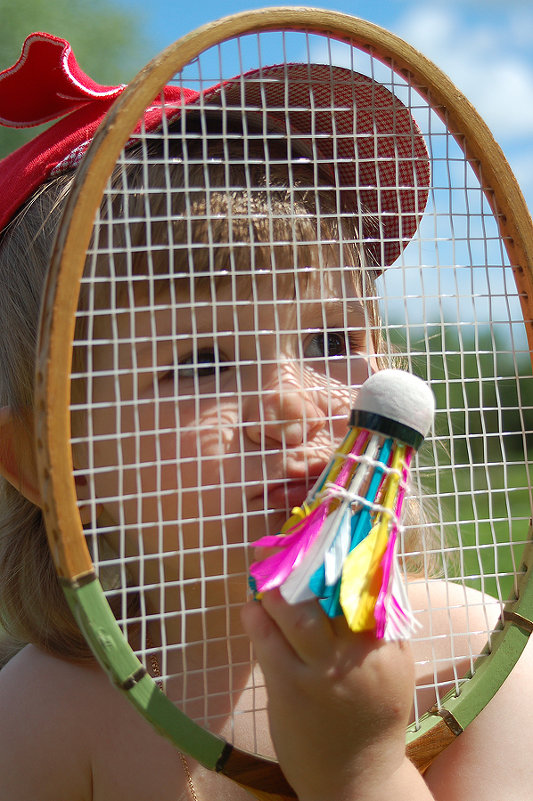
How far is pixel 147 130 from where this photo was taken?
1157mm

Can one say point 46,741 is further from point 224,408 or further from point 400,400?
point 400,400

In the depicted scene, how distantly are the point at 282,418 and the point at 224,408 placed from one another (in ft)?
0.26

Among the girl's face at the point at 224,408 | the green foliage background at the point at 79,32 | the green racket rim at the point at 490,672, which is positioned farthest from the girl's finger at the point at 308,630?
the green foliage background at the point at 79,32

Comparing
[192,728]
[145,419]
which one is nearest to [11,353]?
[145,419]

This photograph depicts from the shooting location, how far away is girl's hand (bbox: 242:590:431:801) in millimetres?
895

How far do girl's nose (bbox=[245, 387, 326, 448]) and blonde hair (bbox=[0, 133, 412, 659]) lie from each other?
19 centimetres

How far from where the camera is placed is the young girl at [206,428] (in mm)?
940

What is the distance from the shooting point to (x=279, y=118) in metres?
1.28

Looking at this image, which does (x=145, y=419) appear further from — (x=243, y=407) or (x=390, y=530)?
(x=390, y=530)

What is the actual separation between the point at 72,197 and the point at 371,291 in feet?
1.95

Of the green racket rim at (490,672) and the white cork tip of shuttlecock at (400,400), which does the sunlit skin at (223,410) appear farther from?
the green racket rim at (490,672)

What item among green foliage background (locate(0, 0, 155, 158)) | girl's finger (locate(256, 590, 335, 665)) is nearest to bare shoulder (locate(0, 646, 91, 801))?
girl's finger (locate(256, 590, 335, 665))

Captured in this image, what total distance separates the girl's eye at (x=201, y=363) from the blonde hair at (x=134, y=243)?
11 cm

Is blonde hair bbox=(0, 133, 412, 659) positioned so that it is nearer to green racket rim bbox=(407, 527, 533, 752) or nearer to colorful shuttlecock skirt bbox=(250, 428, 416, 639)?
colorful shuttlecock skirt bbox=(250, 428, 416, 639)
